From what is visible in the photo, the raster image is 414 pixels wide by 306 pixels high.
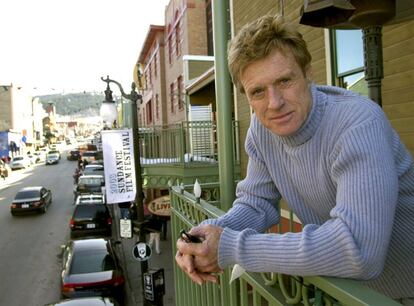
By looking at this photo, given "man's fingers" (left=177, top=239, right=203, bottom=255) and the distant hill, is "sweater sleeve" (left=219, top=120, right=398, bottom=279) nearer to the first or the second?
"man's fingers" (left=177, top=239, right=203, bottom=255)

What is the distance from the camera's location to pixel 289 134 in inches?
62.0

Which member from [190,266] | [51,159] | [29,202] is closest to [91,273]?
[190,266]

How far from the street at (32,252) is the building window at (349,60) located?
9.27 metres

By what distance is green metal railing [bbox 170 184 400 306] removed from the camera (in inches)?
46.6

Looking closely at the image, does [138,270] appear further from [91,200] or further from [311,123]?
[311,123]

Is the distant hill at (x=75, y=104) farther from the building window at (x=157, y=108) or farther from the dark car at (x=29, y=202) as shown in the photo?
the dark car at (x=29, y=202)

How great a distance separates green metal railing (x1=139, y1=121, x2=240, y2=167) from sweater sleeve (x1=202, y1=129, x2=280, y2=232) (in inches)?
365

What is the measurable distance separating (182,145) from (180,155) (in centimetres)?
34

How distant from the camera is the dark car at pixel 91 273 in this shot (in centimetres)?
967

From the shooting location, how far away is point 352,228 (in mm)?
1197

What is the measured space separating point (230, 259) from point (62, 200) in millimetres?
27487

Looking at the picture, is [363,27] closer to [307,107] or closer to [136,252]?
[307,107]

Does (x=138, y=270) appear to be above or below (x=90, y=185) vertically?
below

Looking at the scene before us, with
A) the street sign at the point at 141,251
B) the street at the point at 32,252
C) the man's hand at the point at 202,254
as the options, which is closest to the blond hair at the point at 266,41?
the man's hand at the point at 202,254
